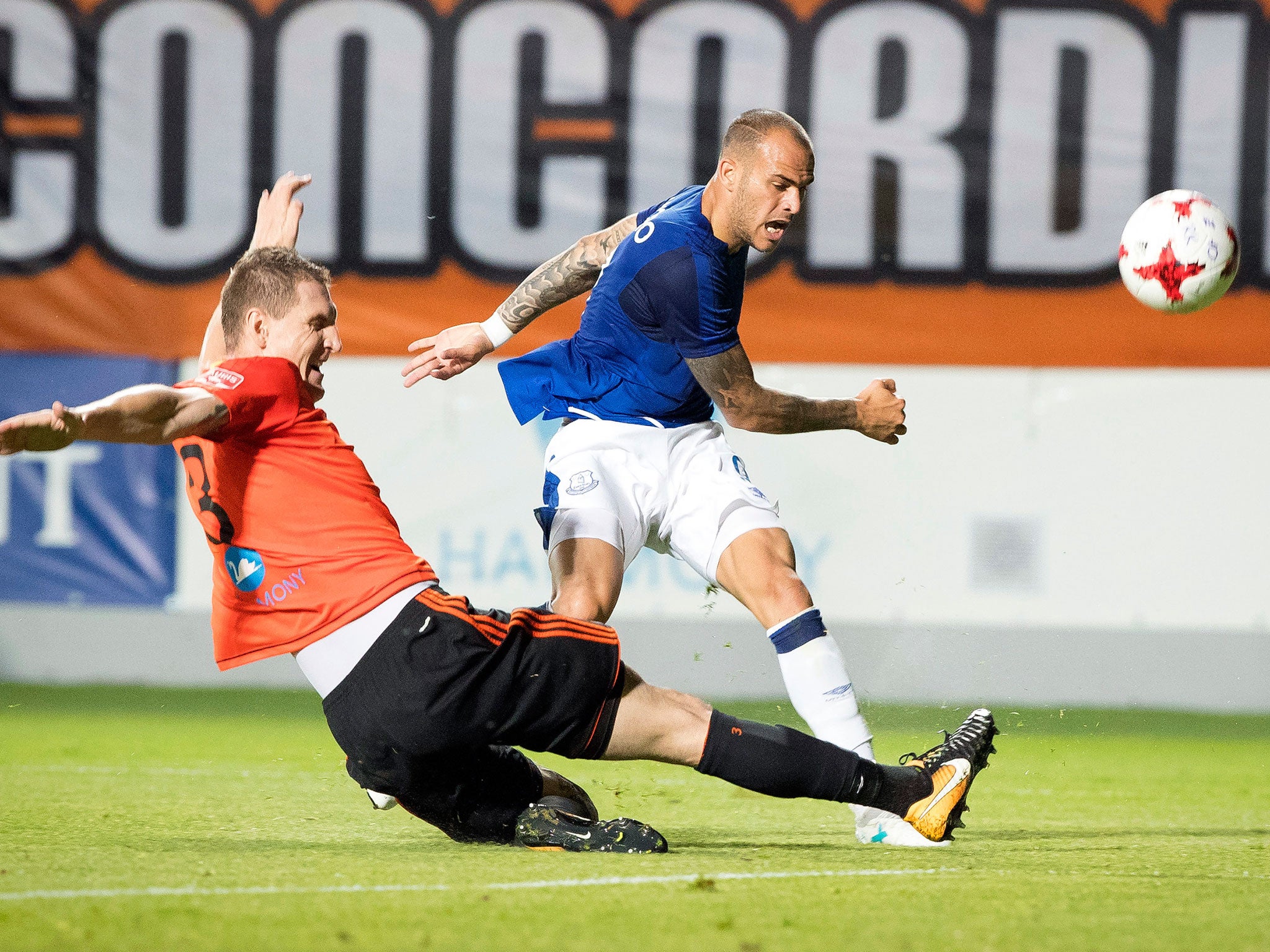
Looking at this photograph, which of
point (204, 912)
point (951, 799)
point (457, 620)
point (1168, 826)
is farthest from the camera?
point (1168, 826)

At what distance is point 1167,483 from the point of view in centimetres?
820

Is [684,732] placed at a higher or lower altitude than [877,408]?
lower

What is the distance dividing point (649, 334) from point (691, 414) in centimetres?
32

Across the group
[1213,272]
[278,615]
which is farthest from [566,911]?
[1213,272]

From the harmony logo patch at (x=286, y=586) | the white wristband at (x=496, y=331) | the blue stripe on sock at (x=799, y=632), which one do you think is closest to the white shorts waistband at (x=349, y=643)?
the harmony logo patch at (x=286, y=586)

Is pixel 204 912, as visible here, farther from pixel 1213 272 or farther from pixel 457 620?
pixel 1213 272

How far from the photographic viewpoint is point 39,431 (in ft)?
8.93

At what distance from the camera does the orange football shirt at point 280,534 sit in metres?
3.33

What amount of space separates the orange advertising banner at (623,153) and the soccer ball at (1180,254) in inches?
139

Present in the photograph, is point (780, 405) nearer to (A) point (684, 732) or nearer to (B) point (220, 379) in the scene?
(A) point (684, 732)

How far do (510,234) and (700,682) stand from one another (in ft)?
8.97

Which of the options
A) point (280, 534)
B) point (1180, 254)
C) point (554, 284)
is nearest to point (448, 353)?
point (554, 284)

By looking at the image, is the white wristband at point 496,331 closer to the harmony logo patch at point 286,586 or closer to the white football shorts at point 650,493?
the white football shorts at point 650,493

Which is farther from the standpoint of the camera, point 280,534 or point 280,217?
point 280,217
